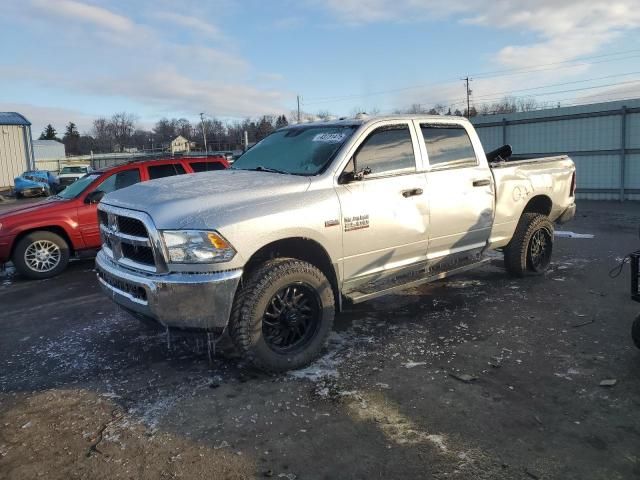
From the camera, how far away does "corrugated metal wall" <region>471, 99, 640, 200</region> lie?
50.0ft

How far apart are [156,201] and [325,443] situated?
216 cm

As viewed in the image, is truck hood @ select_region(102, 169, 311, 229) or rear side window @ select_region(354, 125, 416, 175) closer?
truck hood @ select_region(102, 169, 311, 229)

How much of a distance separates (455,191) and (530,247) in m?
2.06

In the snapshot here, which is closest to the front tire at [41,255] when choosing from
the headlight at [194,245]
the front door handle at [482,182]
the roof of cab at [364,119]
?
the roof of cab at [364,119]

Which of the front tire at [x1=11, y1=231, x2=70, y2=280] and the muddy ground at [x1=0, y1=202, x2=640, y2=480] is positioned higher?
the front tire at [x1=11, y1=231, x2=70, y2=280]

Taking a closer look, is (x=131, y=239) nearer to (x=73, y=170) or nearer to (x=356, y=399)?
(x=356, y=399)

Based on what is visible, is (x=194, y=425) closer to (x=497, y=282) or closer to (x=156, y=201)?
(x=156, y=201)

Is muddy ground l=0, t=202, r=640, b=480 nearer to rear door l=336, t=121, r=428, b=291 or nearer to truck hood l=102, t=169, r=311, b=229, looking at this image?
rear door l=336, t=121, r=428, b=291

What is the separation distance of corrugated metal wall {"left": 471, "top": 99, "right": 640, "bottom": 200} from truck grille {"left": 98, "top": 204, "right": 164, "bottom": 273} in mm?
15604

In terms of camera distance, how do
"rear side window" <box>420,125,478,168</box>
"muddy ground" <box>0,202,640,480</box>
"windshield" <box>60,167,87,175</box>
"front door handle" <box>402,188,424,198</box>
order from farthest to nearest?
"windshield" <box>60,167,87,175</box> < "rear side window" <box>420,125,478,168</box> < "front door handle" <box>402,188,424,198</box> < "muddy ground" <box>0,202,640,480</box>

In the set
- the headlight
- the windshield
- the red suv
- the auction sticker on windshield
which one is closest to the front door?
the red suv

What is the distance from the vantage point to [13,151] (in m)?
31.3

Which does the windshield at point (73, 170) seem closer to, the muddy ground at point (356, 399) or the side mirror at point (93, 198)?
the side mirror at point (93, 198)

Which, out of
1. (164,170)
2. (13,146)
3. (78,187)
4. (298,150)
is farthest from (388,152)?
(13,146)
